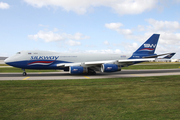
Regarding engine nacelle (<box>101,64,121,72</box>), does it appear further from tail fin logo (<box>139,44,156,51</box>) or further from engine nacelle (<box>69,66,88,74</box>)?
tail fin logo (<box>139,44,156,51</box>)

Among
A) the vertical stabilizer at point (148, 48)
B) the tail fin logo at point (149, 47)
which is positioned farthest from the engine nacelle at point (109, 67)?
the tail fin logo at point (149, 47)

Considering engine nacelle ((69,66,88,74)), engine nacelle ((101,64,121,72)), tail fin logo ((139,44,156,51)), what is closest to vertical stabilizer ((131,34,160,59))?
tail fin logo ((139,44,156,51))

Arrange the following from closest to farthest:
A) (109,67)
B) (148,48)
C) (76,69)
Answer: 1. (76,69)
2. (109,67)
3. (148,48)

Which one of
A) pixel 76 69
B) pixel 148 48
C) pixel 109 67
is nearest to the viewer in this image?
pixel 76 69

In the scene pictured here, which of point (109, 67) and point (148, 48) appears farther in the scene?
point (148, 48)

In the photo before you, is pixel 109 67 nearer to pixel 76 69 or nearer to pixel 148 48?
pixel 76 69

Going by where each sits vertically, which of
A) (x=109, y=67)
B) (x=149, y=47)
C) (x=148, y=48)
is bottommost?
(x=109, y=67)

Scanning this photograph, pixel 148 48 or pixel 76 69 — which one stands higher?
pixel 148 48

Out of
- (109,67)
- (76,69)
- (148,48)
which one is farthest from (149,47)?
(76,69)

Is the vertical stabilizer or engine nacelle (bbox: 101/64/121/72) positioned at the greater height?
the vertical stabilizer

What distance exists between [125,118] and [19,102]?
559cm

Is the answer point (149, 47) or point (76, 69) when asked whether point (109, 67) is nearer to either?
point (76, 69)

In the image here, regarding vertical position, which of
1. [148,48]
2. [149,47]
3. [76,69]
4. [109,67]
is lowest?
[76,69]

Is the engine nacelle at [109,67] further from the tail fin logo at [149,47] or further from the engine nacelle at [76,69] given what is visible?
the tail fin logo at [149,47]
